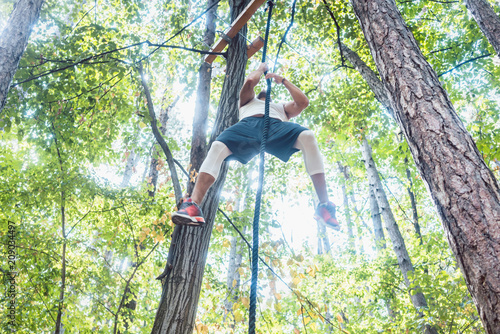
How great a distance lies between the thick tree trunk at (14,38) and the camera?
305 cm

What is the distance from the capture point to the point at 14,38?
319 centimetres

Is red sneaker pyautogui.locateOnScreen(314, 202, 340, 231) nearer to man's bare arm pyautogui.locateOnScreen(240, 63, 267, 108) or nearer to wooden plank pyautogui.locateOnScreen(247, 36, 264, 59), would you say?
man's bare arm pyautogui.locateOnScreen(240, 63, 267, 108)

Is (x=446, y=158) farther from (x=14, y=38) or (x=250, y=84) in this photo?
(x=14, y=38)

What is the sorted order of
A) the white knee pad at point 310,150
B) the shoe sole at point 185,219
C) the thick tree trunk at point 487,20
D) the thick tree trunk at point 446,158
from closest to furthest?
the thick tree trunk at point 446,158 < the shoe sole at point 185,219 < the white knee pad at point 310,150 < the thick tree trunk at point 487,20

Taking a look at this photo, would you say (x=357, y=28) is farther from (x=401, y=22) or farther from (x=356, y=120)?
(x=401, y=22)

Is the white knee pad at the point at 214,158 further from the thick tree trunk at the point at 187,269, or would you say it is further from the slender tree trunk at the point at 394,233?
the slender tree trunk at the point at 394,233

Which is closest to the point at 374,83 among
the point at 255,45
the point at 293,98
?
the point at 255,45

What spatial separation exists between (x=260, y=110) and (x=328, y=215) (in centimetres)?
114

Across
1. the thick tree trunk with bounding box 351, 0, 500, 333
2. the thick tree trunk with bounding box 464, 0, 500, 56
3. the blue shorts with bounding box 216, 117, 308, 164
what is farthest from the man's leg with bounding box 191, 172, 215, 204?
the thick tree trunk with bounding box 464, 0, 500, 56

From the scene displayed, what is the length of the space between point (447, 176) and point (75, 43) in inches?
188

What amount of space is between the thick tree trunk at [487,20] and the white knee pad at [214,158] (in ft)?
14.1

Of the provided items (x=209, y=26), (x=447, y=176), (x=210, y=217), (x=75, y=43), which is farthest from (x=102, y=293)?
(x=447, y=176)

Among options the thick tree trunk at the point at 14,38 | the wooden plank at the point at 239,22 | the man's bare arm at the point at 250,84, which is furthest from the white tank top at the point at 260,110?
the thick tree trunk at the point at 14,38

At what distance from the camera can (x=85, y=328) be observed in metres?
4.52
